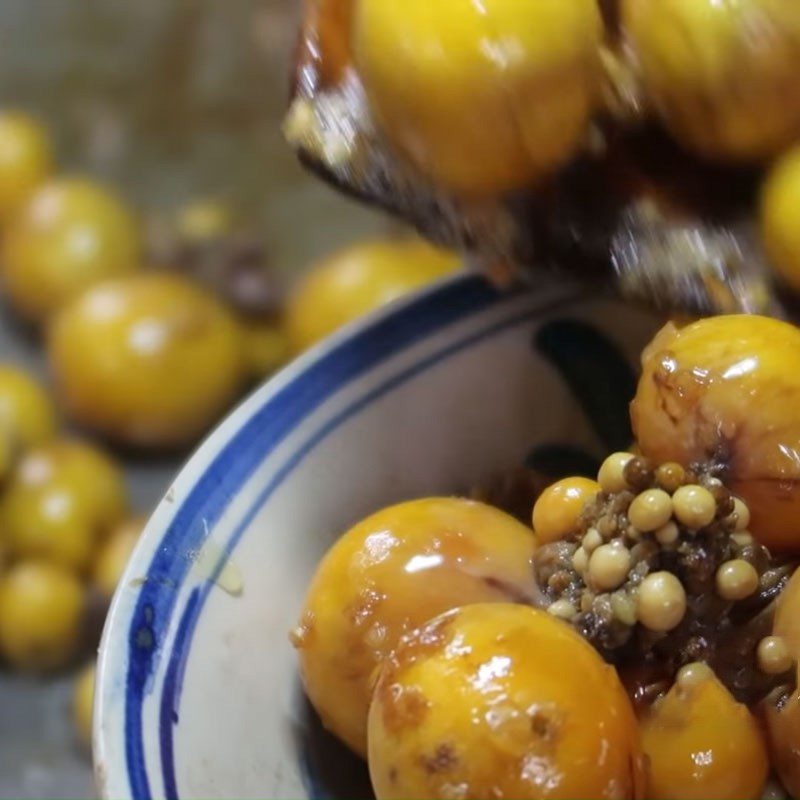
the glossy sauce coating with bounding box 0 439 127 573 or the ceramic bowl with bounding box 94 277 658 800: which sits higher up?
the ceramic bowl with bounding box 94 277 658 800

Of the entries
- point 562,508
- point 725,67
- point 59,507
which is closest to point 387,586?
point 562,508

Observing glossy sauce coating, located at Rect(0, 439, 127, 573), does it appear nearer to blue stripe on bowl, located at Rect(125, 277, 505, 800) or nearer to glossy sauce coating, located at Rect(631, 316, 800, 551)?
blue stripe on bowl, located at Rect(125, 277, 505, 800)

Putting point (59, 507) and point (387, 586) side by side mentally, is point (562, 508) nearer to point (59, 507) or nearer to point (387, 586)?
point (387, 586)

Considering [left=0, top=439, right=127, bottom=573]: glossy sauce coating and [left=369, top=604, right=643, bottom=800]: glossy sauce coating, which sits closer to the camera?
[left=369, top=604, right=643, bottom=800]: glossy sauce coating

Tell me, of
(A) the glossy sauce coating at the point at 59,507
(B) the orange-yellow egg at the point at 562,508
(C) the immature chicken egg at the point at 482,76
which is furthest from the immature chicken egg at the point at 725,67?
(A) the glossy sauce coating at the point at 59,507

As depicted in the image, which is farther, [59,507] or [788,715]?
[59,507]

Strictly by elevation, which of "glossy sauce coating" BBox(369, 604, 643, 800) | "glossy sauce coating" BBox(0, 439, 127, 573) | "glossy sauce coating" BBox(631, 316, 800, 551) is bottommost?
"glossy sauce coating" BBox(0, 439, 127, 573)

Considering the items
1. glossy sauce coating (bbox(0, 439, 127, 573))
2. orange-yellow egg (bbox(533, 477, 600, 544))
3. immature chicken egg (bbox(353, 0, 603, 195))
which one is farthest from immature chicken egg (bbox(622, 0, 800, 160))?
glossy sauce coating (bbox(0, 439, 127, 573))

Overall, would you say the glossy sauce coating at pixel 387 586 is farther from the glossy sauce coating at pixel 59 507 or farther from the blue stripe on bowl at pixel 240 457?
the glossy sauce coating at pixel 59 507

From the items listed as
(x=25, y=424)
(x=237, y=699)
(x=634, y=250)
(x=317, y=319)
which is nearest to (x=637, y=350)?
(x=634, y=250)
